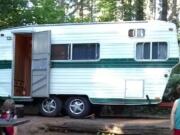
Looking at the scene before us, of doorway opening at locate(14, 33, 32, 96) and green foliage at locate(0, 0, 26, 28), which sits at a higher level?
green foliage at locate(0, 0, 26, 28)

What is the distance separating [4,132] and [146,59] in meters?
5.40

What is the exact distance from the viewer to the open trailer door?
1575 centimetres

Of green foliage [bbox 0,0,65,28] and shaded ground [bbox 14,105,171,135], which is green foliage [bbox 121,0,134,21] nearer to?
green foliage [bbox 0,0,65,28]

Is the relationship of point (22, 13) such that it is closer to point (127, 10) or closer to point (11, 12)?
point (11, 12)

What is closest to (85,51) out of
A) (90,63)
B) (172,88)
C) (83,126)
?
(90,63)

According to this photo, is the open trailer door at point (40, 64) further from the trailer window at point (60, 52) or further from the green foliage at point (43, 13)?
the green foliage at point (43, 13)

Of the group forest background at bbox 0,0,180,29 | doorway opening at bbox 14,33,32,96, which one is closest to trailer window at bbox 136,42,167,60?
doorway opening at bbox 14,33,32,96

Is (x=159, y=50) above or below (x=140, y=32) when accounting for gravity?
below

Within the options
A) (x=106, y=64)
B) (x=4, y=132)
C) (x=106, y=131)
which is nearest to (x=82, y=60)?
(x=106, y=64)

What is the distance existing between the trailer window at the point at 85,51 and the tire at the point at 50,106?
143cm

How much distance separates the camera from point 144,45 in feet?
48.5

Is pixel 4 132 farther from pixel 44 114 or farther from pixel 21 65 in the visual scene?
pixel 21 65

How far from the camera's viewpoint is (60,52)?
1578cm

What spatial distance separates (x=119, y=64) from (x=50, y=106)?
2561 mm
